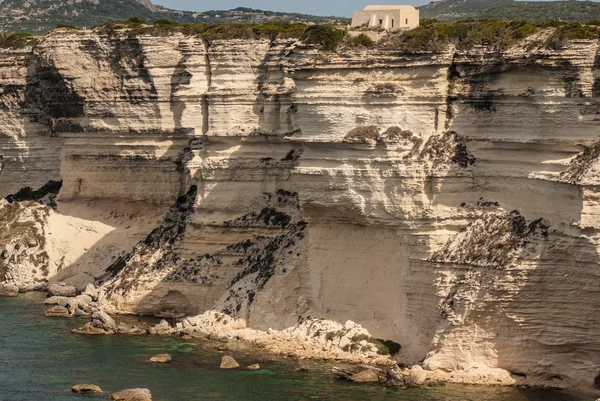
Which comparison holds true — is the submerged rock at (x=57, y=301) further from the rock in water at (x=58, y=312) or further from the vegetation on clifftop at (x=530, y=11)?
the vegetation on clifftop at (x=530, y=11)

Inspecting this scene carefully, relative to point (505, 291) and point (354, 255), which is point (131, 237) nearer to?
point (354, 255)

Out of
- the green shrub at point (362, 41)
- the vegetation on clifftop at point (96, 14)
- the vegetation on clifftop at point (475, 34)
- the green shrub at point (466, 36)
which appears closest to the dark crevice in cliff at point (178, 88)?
the green shrub at point (362, 41)


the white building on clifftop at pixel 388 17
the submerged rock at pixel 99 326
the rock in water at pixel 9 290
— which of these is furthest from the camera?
the rock in water at pixel 9 290

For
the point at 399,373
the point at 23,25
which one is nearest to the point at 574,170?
the point at 399,373

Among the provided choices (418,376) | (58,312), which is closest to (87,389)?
(418,376)

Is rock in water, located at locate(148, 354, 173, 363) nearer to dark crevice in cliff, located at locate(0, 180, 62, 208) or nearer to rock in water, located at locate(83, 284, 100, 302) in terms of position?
rock in water, located at locate(83, 284, 100, 302)

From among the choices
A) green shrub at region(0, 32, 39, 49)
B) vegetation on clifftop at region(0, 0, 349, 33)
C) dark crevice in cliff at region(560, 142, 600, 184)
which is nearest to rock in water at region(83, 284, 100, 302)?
green shrub at region(0, 32, 39, 49)
